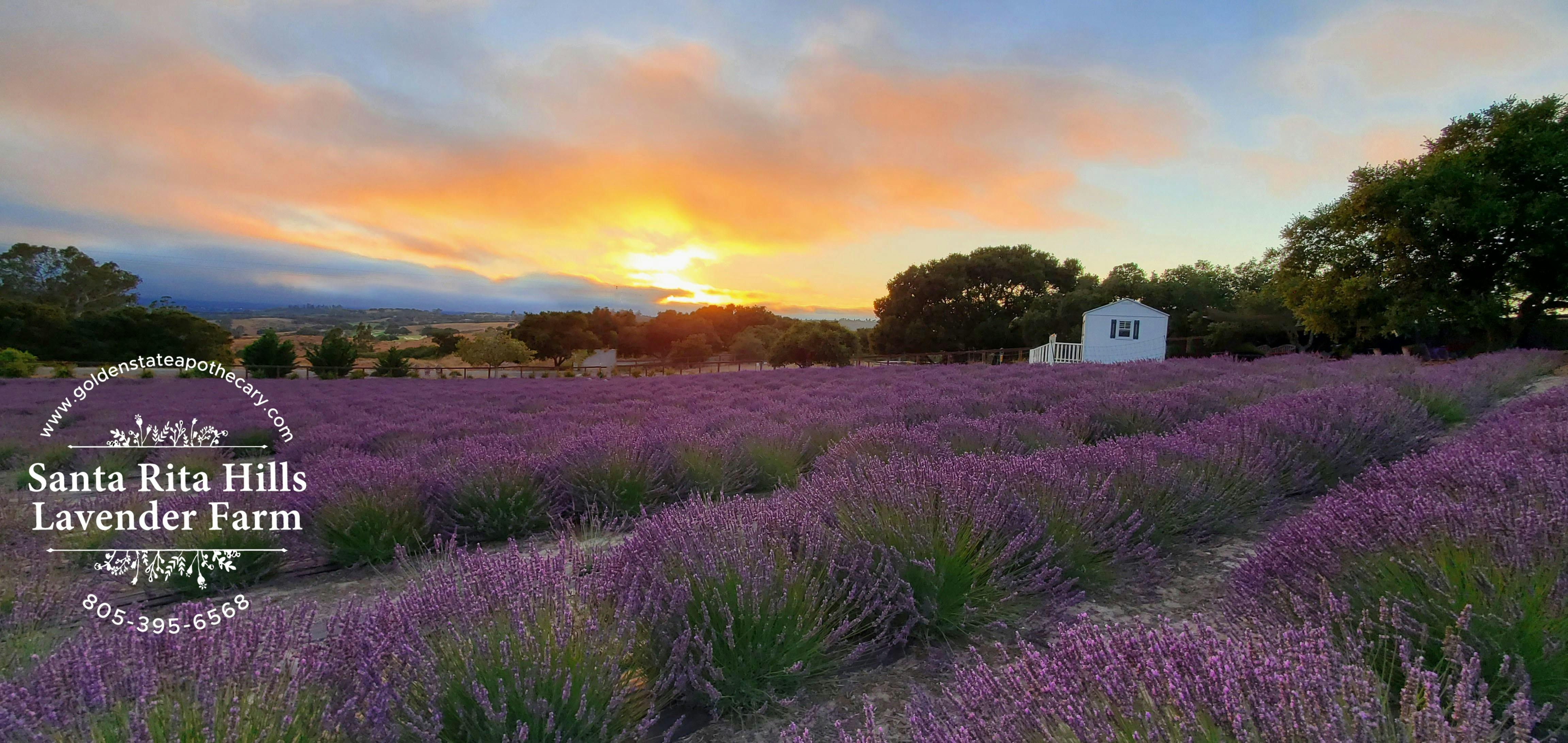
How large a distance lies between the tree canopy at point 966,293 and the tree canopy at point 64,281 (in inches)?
1497

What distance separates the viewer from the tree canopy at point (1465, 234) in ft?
54.4

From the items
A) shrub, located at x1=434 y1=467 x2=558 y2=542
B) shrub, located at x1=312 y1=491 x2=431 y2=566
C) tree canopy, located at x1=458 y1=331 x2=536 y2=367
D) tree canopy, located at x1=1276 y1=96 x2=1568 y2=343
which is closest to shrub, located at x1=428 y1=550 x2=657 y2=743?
shrub, located at x1=312 y1=491 x2=431 y2=566

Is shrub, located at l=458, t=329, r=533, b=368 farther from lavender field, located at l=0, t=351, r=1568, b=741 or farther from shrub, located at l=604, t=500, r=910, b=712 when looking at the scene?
shrub, located at l=604, t=500, r=910, b=712

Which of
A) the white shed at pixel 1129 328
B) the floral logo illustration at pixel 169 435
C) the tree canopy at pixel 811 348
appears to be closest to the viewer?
the floral logo illustration at pixel 169 435

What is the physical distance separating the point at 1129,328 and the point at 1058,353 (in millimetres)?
5139

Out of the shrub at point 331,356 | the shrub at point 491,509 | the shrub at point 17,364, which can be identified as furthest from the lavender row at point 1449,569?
the shrub at point 17,364

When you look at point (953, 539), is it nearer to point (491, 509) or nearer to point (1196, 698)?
point (1196, 698)

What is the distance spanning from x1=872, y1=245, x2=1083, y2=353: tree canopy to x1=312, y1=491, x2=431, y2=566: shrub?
39.6 m

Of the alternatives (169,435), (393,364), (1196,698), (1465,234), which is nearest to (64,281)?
(393,364)

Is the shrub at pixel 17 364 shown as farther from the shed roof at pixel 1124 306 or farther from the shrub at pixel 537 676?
the shed roof at pixel 1124 306

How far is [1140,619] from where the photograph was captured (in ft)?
6.99

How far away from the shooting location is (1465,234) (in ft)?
58.3

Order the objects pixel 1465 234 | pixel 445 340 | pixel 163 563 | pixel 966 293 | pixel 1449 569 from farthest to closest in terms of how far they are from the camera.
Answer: pixel 966 293
pixel 445 340
pixel 1465 234
pixel 163 563
pixel 1449 569

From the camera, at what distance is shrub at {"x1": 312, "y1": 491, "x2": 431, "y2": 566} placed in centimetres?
301
